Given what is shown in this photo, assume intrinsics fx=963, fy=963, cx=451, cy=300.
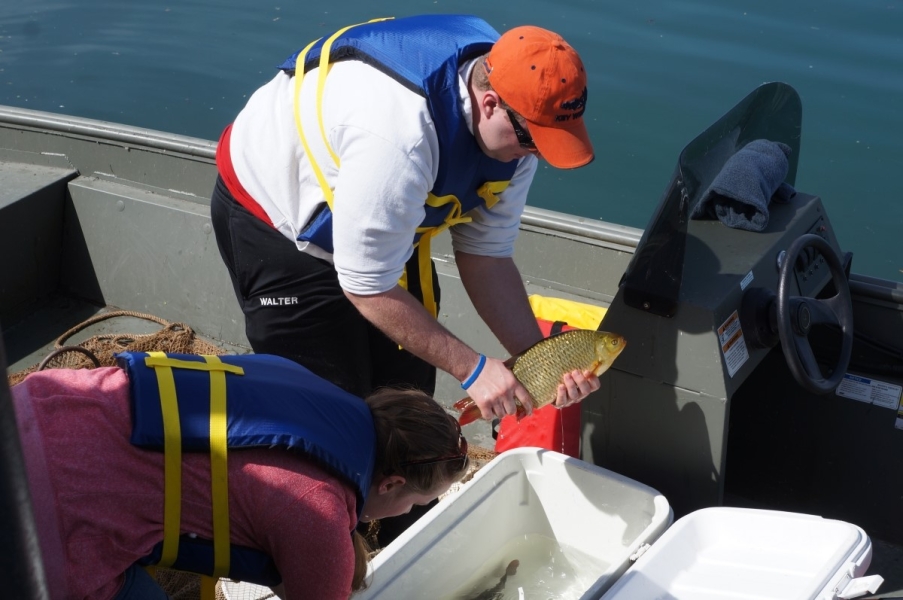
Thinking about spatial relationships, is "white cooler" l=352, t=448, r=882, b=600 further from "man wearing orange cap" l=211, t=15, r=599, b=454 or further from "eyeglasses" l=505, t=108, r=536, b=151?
"eyeglasses" l=505, t=108, r=536, b=151

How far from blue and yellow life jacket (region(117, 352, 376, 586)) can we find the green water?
3.80m

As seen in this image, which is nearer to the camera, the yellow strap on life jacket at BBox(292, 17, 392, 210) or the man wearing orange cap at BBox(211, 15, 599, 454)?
the man wearing orange cap at BBox(211, 15, 599, 454)

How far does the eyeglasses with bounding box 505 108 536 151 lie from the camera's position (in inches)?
86.4

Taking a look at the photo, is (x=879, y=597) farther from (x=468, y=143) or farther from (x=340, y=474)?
(x=468, y=143)

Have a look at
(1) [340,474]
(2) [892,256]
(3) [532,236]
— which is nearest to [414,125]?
(1) [340,474]

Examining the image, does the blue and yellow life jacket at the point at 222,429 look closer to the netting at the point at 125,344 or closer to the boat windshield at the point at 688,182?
the boat windshield at the point at 688,182

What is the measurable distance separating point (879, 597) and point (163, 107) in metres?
6.06

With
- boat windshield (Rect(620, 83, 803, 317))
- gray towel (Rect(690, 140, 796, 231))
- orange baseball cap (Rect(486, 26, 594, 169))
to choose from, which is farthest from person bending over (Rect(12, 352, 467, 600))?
gray towel (Rect(690, 140, 796, 231))

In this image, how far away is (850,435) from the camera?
3086 millimetres

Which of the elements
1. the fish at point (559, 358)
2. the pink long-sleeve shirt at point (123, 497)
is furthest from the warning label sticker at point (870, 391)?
the pink long-sleeve shirt at point (123, 497)

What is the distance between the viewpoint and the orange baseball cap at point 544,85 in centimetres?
210

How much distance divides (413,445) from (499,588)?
3.53ft

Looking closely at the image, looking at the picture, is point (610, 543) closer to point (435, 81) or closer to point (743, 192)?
point (743, 192)

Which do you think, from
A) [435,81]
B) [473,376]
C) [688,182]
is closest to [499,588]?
[473,376]
